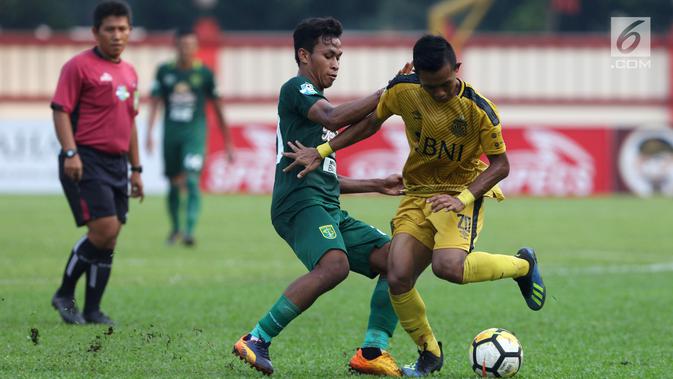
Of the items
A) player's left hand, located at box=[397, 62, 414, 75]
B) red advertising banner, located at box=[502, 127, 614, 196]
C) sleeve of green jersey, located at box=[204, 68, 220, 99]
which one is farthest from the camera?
red advertising banner, located at box=[502, 127, 614, 196]

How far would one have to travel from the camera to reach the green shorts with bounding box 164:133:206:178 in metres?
13.6

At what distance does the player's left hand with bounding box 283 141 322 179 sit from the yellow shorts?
640mm

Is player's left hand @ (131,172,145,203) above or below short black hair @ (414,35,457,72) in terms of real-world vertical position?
below

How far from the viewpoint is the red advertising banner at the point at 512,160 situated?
23.5 m

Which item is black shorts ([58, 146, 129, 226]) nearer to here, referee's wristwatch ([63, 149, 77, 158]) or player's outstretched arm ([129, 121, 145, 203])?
referee's wristwatch ([63, 149, 77, 158])

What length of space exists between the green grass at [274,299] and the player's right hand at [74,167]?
917mm

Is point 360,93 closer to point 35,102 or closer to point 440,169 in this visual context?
point 35,102

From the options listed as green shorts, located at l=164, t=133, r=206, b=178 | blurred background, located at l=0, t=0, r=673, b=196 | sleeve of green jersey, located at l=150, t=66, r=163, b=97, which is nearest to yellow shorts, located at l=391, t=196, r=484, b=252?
green shorts, located at l=164, t=133, r=206, b=178

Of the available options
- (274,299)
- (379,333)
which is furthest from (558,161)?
(379,333)

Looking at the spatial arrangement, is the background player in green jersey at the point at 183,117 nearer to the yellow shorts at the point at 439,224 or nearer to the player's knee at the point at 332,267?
the yellow shorts at the point at 439,224

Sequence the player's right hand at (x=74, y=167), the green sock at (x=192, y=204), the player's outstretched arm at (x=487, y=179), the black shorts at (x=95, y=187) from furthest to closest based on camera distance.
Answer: the green sock at (x=192, y=204)
the black shorts at (x=95, y=187)
the player's right hand at (x=74, y=167)
the player's outstretched arm at (x=487, y=179)

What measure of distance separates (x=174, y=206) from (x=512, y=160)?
11.7m

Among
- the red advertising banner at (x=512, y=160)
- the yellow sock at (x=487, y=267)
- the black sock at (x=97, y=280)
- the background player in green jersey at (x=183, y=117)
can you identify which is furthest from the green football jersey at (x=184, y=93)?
the red advertising banner at (x=512, y=160)

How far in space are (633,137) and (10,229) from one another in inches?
504
